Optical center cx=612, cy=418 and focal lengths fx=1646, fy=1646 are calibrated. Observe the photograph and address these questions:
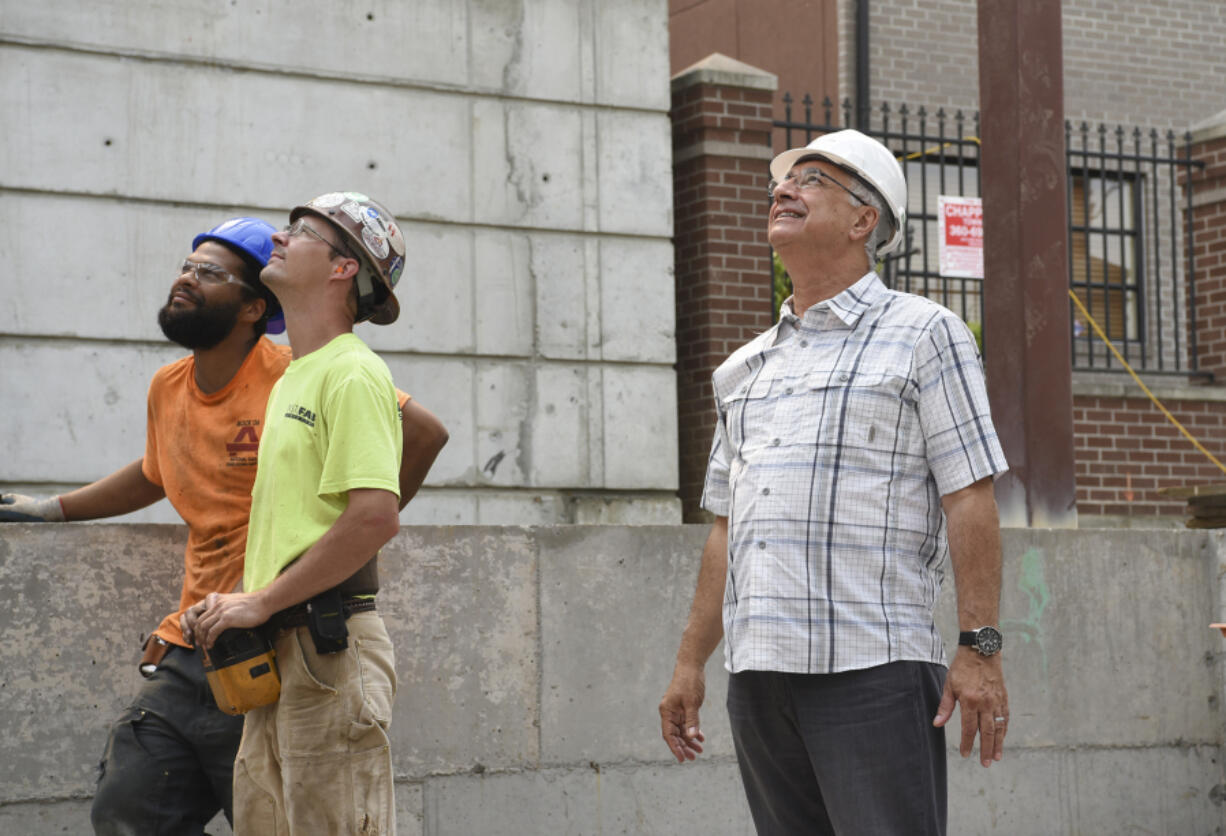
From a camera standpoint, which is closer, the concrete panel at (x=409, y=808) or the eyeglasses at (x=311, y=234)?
the eyeglasses at (x=311, y=234)

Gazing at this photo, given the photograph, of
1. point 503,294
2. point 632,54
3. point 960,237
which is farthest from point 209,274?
point 960,237

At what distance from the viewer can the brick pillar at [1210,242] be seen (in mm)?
12297

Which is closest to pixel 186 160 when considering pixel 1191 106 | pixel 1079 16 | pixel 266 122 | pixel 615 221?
pixel 266 122

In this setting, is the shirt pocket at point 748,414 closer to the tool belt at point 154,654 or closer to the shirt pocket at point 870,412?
the shirt pocket at point 870,412

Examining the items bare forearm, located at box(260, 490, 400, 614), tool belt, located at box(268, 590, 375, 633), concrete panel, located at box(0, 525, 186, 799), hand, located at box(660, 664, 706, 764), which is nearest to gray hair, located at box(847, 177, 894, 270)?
hand, located at box(660, 664, 706, 764)

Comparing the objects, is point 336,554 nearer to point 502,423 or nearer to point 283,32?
point 502,423

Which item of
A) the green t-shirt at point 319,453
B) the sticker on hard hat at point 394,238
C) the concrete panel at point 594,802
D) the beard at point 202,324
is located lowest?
the concrete panel at point 594,802

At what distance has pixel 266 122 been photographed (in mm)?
9258

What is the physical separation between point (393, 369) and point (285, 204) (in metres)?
1.11

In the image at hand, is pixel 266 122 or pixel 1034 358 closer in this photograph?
pixel 1034 358

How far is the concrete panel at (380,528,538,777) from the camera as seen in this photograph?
549cm

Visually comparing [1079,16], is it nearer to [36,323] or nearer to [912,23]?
[912,23]

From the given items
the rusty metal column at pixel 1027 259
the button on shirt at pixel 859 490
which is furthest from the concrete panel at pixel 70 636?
the rusty metal column at pixel 1027 259

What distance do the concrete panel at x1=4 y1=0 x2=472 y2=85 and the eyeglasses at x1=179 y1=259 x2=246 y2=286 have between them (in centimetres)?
520
